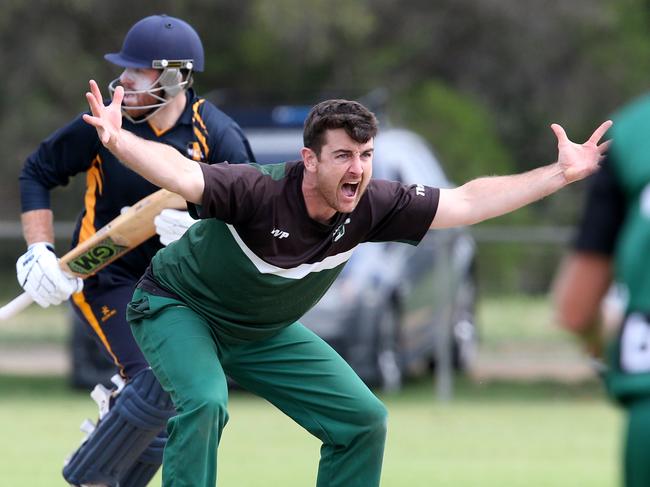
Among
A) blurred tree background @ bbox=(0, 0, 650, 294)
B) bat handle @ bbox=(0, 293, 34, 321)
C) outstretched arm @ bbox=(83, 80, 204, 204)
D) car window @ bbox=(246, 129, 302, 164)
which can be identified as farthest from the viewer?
blurred tree background @ bbox=(0, 0, 650, 294)

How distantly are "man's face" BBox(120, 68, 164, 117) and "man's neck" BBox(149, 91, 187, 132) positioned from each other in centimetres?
7

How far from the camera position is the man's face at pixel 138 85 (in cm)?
685

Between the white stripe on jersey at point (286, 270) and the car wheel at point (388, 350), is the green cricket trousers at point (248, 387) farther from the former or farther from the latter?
the car wheel at point (388, 350)

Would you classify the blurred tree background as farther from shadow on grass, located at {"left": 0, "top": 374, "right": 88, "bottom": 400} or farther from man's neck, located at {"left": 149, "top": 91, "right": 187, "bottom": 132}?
man's neck, located at {"left": 149, "top": 91, "right": 187, "bottom": 132}

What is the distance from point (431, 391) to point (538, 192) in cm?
874

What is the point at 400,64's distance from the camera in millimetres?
23953

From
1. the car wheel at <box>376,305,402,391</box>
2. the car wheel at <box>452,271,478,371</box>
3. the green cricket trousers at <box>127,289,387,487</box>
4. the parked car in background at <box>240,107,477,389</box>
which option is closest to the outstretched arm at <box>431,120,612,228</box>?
the green cricket trousers at <box>127,289,387,487</box>

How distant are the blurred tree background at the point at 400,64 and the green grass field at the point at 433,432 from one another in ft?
3.58

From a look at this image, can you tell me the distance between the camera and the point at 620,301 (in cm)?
380

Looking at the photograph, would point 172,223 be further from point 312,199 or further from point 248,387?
point 312,199

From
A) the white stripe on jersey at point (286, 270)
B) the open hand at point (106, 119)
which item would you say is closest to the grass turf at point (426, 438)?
the white stripe on jersey at point (286, 270)

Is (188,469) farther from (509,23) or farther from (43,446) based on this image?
(509,23)

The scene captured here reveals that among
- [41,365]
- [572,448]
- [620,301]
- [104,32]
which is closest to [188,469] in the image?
[620,301]

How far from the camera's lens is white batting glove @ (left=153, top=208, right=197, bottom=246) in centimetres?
665
